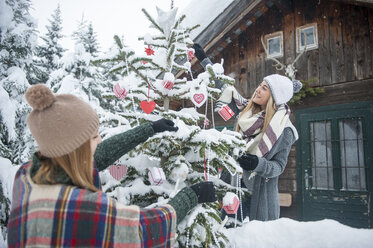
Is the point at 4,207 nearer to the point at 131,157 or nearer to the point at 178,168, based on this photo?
the point at 131,157

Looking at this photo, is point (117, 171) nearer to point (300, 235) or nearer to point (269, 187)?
point (300, 235)

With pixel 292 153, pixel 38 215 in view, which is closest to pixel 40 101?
pixel 38 215

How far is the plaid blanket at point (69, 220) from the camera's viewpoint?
1.07 meters

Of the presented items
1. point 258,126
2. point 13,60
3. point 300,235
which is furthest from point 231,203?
point 13,60

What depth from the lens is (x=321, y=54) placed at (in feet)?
18.4

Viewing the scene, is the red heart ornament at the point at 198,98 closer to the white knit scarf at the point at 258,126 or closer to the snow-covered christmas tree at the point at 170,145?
the snow-covered christmas tree at the point at 170,145

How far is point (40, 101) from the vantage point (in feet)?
3.79

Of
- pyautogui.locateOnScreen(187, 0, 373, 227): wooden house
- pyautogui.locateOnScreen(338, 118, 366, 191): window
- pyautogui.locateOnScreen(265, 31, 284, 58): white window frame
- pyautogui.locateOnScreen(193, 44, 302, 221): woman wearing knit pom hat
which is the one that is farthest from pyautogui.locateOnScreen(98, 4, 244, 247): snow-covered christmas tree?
pyautogui.locateOnScreen(265, 31, 284, 58): white window frame

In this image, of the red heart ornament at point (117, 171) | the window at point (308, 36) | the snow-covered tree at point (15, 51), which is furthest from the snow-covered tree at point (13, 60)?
the window at point (308, 36)

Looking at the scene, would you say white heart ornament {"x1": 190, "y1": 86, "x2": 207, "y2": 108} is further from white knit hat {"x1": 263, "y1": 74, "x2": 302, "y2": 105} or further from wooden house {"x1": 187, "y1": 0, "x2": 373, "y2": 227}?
wooden house {"x1": 187, "y1": 0, "x2": 373, "y2": 227}

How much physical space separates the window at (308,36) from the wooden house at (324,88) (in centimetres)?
2

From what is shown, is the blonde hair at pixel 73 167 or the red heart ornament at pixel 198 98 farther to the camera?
the red heart ornament at pixel 198 98

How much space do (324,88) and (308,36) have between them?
1347mm

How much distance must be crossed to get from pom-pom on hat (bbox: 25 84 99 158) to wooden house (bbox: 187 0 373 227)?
517 centimetres
